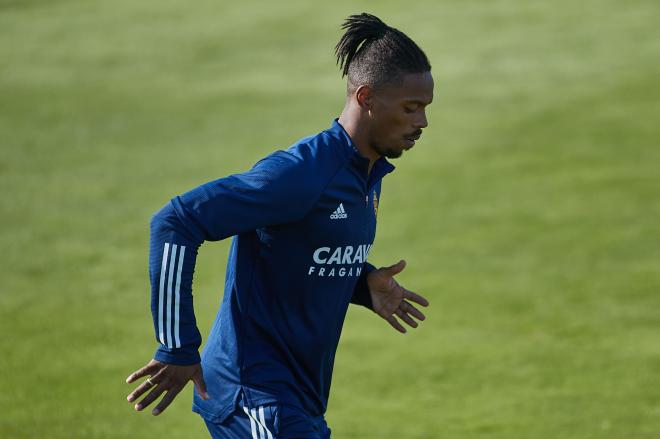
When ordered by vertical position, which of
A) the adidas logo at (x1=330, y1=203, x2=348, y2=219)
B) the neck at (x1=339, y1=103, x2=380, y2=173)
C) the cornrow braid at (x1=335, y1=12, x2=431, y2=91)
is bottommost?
the adidas logo at (x1=330, y1=203, x2=348, y2=219)

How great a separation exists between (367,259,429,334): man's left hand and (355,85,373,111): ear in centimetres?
102

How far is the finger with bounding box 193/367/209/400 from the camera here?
4.82m

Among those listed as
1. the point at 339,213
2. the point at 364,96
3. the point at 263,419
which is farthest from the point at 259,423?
the point at 364,96

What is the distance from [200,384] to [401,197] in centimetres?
1155

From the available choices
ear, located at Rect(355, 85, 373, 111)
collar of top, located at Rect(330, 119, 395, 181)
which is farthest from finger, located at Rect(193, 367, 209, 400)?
ear, located at Rect(355, 85, 373, 111)

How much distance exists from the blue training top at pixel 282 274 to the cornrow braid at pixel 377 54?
283mm

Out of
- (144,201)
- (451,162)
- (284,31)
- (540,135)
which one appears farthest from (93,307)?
(284,31)

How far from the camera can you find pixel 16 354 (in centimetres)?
1128

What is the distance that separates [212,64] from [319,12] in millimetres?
3980

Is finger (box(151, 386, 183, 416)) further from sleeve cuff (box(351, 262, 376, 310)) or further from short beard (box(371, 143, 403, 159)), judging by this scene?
sleeve cuff (box(351, 262, 376, 310))

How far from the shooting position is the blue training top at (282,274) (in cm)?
473

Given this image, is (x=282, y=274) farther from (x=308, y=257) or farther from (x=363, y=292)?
(x=363, y=292)

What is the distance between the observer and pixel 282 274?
16.7 feet

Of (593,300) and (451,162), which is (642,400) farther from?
(451,162)
